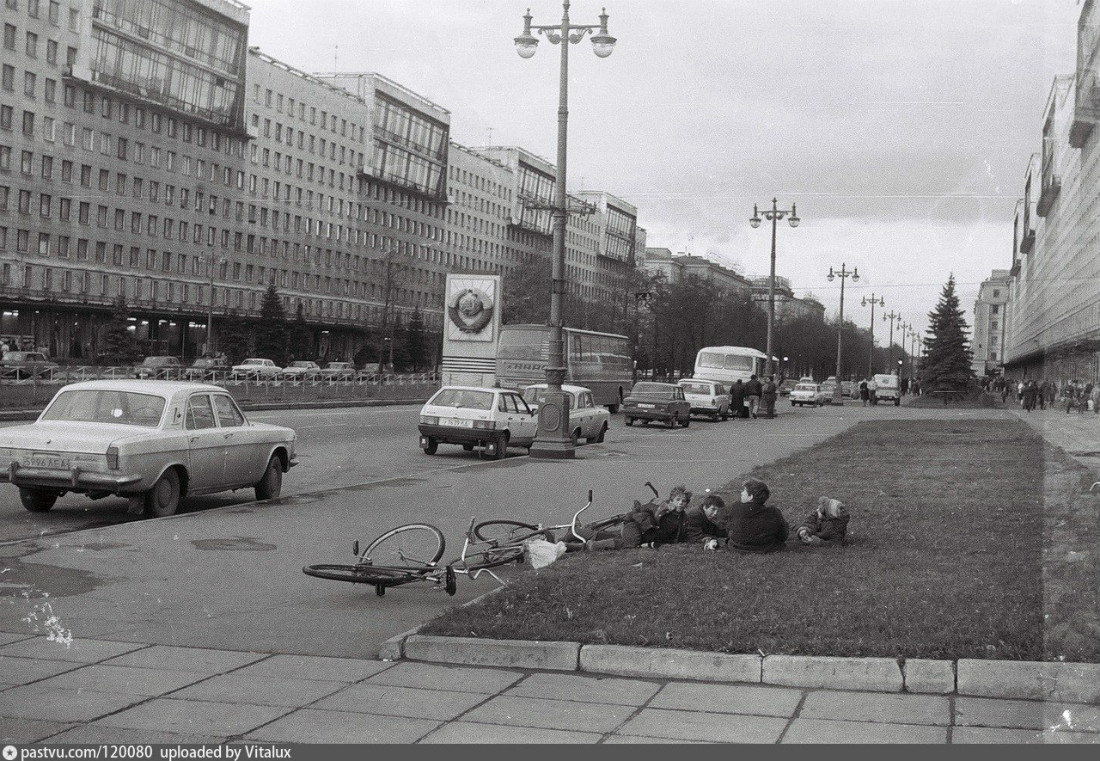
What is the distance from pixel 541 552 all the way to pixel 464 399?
15.2m

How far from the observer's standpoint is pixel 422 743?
510 centimetres

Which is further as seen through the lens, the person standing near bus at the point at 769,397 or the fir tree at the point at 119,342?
the fir tree at the point at 119,342

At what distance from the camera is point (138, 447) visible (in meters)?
12.5

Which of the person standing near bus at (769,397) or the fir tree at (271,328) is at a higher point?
the fir tree at (271,328)

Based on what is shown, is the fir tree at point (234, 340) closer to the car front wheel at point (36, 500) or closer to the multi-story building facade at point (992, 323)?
the car front wheel at point (36, 500)

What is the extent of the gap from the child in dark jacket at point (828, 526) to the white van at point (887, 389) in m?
69.2

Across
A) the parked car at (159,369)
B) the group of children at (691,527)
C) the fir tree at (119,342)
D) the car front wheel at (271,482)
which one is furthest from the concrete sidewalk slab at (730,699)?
the fir tree at (119,342)

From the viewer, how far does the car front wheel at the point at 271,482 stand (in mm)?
14953

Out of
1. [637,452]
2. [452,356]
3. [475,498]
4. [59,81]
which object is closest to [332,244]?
[59,81]

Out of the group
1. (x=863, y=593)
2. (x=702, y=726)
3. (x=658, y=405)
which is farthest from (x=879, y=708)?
(x=658, y=405)

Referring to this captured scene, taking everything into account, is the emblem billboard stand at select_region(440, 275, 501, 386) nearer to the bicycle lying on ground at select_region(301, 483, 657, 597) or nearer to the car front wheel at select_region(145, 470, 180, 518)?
the car front wheel at select_region(145, 470, 180, 518)

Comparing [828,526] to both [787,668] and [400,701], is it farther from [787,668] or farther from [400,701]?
[400,701]

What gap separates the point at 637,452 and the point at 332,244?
90.9 metres

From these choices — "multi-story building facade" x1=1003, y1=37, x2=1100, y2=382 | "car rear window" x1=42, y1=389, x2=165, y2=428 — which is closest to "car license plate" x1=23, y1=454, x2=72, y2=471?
"car rear window" x1=42, y1=389, x2=165, y2=428
